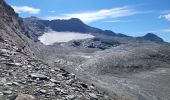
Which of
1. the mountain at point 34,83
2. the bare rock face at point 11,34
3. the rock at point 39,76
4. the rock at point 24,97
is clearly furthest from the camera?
the bare rock face at point 11,34

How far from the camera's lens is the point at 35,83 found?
20.0 meters

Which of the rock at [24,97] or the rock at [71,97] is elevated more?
the rock at [24,97]

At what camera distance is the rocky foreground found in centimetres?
1834

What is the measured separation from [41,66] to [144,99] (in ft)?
75.6

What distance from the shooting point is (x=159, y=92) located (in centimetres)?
5488

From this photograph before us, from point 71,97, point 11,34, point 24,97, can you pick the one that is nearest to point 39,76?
point 71,97

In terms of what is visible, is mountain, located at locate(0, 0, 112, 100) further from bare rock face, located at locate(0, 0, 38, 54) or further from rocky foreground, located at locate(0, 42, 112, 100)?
bare rock face, located at locate(0, 0, 38, 54)

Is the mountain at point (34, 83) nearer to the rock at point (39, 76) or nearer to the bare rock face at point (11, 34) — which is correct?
the rock at point (39, 76)

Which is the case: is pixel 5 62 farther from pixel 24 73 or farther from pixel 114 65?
pixel 114 65

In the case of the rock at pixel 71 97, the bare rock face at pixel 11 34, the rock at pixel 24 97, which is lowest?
the rock at pixel 71 97

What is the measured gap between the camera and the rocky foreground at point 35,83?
60.2 ft

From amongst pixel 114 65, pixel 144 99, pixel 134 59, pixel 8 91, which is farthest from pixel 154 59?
pixel 8 91

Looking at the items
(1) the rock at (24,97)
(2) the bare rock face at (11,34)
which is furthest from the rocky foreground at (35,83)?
(2) the bare rock face at (11,34)

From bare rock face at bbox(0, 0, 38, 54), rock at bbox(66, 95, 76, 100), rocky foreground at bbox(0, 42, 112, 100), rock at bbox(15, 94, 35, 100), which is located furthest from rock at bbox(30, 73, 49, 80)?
bare rock face at bbox(0, 0, 38, 54)
